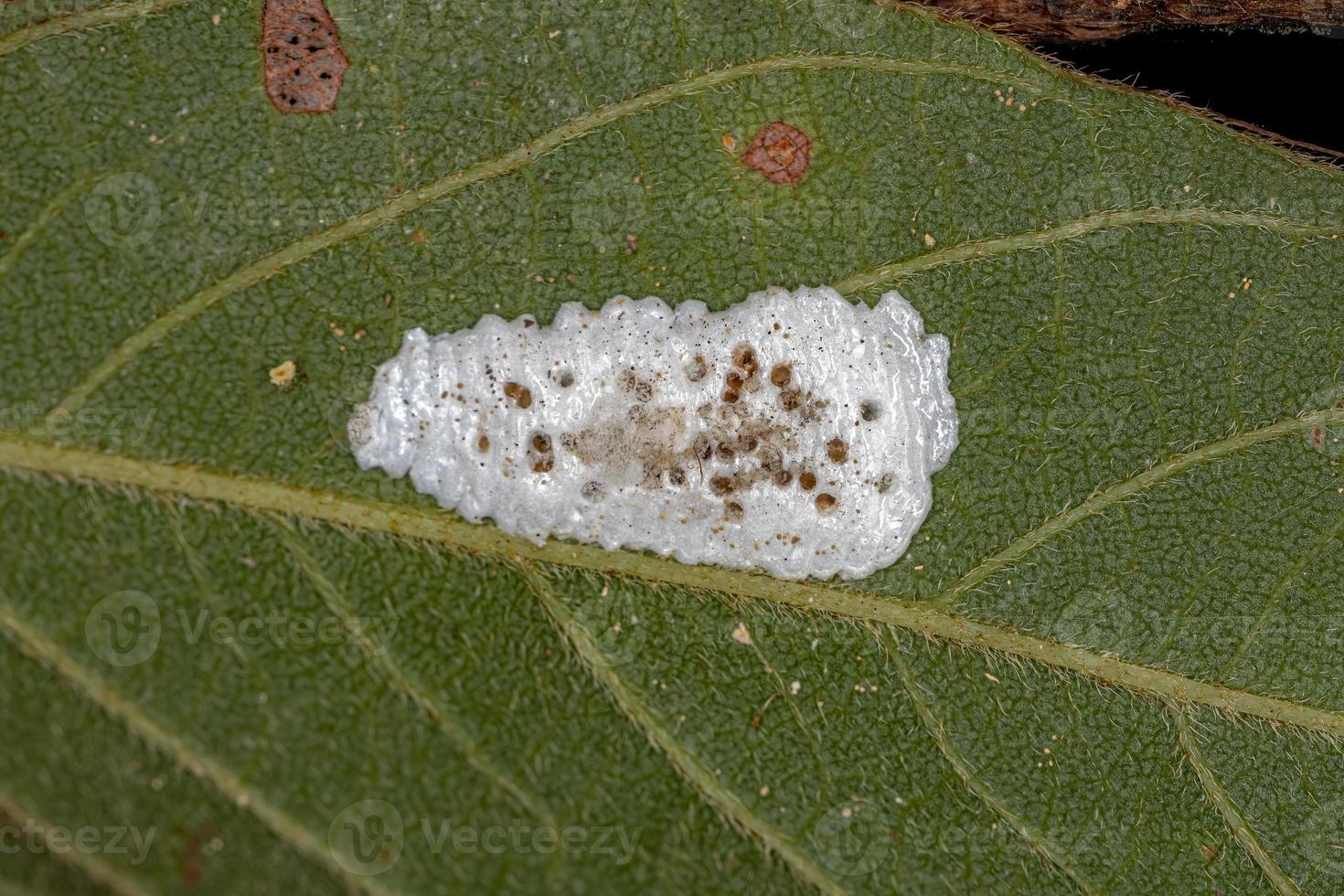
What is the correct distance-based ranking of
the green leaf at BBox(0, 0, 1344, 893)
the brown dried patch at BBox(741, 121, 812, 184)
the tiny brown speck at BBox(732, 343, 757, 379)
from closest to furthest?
the green leaf at BBox(0, 0, 1344, 893), the tiny brown speck at BBox(732, 343, 757, 379), the brown dried patch at BBox(741, 121, 812, 184)

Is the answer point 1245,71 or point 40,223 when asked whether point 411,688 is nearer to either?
point 40,223

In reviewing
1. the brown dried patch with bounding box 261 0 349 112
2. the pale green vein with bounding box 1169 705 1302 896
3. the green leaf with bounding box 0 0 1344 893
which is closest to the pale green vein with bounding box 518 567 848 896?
the green leaf with bounding box 0 0 1344 893

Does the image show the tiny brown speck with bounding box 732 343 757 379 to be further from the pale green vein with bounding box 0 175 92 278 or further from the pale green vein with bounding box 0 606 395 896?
the pale green vein with bounding box 0 175 92 278

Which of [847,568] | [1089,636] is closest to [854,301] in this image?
[847,568]

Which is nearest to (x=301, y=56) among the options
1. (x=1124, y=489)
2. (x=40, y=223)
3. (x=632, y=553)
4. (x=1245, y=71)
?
(x=40, y=223)

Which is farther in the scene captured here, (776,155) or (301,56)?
(776,155)

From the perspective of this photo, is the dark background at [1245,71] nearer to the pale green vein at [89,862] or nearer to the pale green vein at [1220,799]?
the pale green vein at [1220,799]
